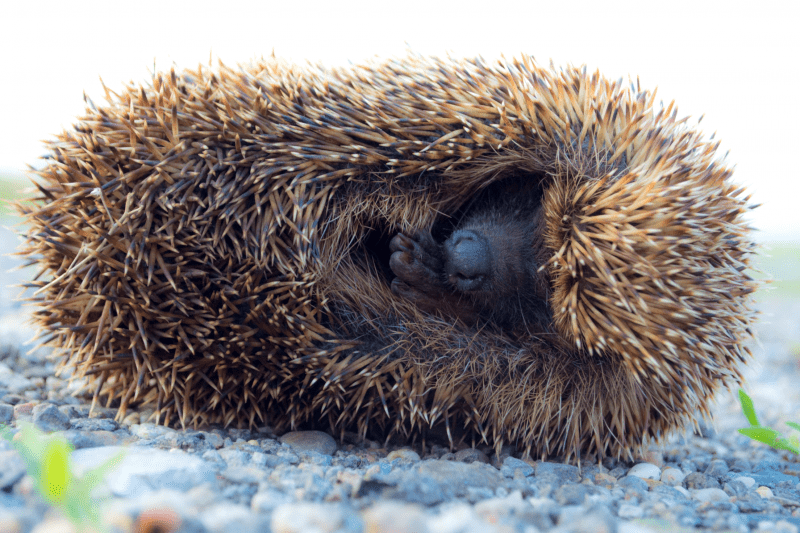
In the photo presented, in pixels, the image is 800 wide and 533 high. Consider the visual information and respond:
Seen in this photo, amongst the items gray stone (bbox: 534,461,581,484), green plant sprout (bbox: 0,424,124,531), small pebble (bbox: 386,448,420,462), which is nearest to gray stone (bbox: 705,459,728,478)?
gray stone (bbox: 534,461,581,484)

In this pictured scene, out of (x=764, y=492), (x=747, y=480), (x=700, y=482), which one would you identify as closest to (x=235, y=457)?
(x=700, y=482)

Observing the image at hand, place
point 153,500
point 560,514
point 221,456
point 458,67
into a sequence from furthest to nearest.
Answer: point 458,67 → point 221,456 → point 560,514 → point 153,500

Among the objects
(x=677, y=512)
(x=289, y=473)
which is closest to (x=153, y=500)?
(x=289, y=473)

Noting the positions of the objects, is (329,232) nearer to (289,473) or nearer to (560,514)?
(289,473)

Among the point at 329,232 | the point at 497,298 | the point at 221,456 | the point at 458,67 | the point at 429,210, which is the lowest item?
the point at 221,456

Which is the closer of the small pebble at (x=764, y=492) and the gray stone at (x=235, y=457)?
the gray stone at (x=235, y=457)

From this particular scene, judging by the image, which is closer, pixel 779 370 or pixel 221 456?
pixel 221 456

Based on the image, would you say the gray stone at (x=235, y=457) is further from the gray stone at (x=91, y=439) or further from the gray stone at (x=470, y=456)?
the gray stone at (x=470, y=456)

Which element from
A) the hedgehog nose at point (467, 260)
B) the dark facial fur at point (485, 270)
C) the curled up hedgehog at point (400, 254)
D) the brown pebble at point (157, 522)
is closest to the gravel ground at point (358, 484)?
the brown pebble at point (157, 522)
